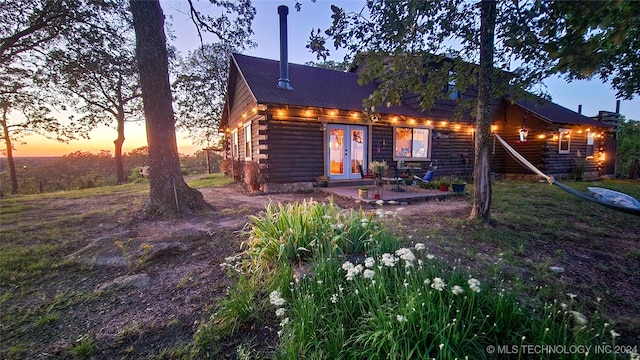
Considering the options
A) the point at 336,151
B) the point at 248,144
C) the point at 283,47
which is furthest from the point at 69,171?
the point at 336,151

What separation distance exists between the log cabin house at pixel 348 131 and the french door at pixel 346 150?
0.13 ft

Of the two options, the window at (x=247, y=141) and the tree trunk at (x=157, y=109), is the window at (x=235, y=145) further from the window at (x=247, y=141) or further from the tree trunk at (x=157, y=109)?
the tree trunk at (x=157, y=109)

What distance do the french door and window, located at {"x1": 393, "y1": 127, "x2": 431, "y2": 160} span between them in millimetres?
1586

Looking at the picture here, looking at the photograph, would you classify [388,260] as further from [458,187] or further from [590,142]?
[590,142]

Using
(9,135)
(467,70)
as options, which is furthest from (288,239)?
(9,135)

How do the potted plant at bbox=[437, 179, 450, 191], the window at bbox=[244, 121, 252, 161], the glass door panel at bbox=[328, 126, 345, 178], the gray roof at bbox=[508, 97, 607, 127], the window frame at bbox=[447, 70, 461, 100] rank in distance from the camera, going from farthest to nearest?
the gray roof at bbox=[508, 97, 607, 127]
the window at bbox=[244, 121, 252, 161]
the glass door panel at bbox=[328, 126, 345, 178]
the potted plant at bbox=[437, 179, 450, 191]
the window frame at bbox=[447, 70, 461, 100]

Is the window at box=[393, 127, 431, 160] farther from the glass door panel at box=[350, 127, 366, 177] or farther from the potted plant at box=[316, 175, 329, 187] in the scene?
the potted plant at box=[316, 175, 329, 187]

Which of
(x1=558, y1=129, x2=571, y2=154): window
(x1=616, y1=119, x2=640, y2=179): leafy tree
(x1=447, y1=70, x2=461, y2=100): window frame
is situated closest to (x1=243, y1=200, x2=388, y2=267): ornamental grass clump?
(x1=447, y1=70, x2=461, y2=100): window frame

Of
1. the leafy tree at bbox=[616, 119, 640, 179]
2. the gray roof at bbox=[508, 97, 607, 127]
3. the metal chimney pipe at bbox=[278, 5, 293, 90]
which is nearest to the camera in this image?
the metal chimney pipe at bbox=[278, 5, 293, 90]

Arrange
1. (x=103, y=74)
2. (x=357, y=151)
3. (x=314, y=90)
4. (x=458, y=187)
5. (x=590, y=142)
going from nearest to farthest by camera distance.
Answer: (x=458, y=187) → (x=314, y=90) → (x=357, y=151) → (x=103, y=74) → (x=590, y=142)

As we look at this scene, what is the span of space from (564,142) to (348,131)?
1219 cm

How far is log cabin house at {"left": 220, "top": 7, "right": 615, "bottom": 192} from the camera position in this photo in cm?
869

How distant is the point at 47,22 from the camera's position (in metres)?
8.28

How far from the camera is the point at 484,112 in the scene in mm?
4445
